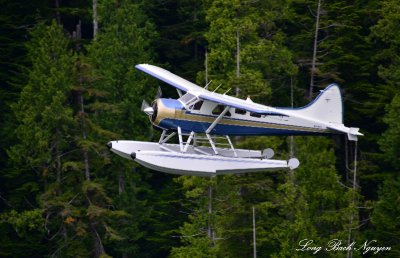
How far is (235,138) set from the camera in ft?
148

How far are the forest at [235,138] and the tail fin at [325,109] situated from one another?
6.34 metres

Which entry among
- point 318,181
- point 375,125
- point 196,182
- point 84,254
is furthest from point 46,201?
point 375,125

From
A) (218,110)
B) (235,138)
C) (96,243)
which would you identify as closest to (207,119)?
(218,110)

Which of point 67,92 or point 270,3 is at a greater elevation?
point 270,3

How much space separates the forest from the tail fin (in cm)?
634

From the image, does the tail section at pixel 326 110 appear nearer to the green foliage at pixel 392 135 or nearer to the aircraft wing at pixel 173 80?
the aircraft wing at pixel 173 80

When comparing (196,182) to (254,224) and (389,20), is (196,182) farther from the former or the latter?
(389,20)

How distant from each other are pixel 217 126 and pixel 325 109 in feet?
9.60

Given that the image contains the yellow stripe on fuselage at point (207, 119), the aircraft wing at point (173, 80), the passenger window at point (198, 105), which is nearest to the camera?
the yellow stripe on fuselage at point (207, 119)

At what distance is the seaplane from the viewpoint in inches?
1374

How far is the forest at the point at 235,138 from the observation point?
45781mm

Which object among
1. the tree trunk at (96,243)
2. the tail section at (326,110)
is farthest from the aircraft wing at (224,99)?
the tree trunk at (96,243)

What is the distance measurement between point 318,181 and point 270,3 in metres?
6.84

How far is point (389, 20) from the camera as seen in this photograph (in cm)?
4959
